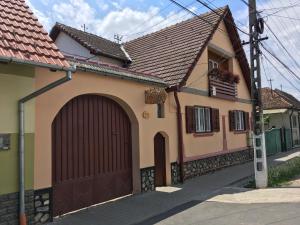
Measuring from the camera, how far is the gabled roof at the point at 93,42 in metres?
16.5

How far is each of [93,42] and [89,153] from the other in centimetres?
924

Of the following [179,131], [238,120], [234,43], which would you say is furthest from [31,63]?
[238,120]

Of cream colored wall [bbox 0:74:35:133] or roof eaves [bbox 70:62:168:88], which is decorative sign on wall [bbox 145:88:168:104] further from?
cream colored wall [bbox 0:74:35:133]

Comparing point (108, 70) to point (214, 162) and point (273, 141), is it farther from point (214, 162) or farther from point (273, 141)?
point (273, 141)

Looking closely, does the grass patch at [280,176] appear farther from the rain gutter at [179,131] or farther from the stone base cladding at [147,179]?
the stone base cladding at [147,179]

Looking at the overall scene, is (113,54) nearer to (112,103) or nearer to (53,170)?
(112,103)

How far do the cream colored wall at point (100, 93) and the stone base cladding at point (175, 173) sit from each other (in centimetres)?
21

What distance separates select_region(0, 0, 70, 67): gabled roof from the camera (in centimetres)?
656

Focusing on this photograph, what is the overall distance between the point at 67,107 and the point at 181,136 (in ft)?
17.4

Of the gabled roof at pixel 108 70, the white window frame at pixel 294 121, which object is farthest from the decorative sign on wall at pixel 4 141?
the white window frame at pixel 294 121

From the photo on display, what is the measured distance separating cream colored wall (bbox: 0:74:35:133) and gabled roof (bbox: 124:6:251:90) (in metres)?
6.48

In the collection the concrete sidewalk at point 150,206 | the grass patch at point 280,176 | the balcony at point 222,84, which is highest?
the balcony at point 222,84

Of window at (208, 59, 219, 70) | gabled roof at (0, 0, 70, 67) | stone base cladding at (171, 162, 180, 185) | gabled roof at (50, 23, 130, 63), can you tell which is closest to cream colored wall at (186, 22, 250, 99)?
window at (208, 59, 219, 70)

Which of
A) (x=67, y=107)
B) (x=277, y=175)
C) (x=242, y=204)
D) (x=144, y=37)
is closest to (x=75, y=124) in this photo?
(x=67, y=107)
